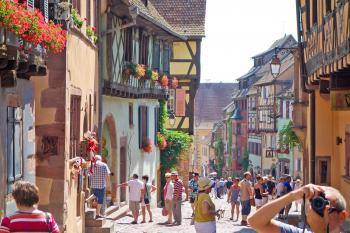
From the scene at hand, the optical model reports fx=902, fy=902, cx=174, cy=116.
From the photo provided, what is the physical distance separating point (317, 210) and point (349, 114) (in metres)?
15.0

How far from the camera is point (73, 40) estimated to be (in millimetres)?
16672

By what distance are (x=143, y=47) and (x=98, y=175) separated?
11572mm

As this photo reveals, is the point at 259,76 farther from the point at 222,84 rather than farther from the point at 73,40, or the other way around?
the point at 73,40

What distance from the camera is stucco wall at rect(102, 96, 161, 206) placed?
2558 cm

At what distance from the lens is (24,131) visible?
13039mm

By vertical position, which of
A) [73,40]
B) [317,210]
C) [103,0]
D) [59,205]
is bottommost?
[59,205]

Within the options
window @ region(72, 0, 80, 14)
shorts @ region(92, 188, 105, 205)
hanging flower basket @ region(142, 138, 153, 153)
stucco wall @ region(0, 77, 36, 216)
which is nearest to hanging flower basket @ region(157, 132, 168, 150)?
hanging flower basket @ region(142, 138, 153, 153)

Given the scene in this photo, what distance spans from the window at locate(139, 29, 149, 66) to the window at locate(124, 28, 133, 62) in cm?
189

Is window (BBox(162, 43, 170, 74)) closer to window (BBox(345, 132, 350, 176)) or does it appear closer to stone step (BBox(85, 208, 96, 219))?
window (BBox(345, 132, 350, 176))

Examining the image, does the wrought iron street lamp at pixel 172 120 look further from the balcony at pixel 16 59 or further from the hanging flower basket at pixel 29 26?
the hanging flower basket at pixel 29 26

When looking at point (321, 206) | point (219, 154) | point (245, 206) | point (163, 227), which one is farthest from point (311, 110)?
point (219, 154)

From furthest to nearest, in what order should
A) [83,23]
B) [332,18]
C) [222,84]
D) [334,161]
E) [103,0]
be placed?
1. [222,84]
2. [103,0]
3. [334,161]
4. [83,23]
5. [332,18]

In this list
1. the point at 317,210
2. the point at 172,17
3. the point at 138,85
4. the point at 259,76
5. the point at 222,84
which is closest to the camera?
the point at 317,210

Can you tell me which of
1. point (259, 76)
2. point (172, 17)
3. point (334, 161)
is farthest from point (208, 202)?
point (259, 76)
